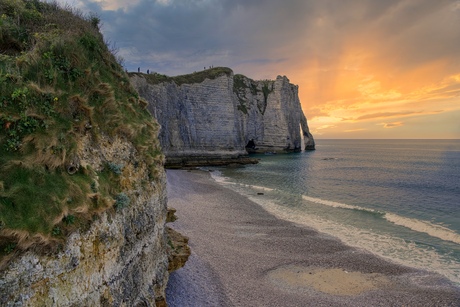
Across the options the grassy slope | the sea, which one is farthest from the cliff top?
the grassy slope

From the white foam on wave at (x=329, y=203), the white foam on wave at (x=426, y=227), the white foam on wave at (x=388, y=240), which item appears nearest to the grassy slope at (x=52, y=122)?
the white foam on wave at (x=388, y=240)

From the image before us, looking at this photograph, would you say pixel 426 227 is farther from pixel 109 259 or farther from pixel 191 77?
pixel 191 77

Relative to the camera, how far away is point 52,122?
19.6ft

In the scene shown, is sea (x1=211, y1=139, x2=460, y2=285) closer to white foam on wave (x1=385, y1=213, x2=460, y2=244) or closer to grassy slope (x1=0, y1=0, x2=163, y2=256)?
white foam on wave (x1=385, y1=213, x2=460, y2=244)

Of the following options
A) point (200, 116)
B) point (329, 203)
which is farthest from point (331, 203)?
point (200, 116)

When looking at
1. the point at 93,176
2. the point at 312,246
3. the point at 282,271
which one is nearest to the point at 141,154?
the point at 93,176

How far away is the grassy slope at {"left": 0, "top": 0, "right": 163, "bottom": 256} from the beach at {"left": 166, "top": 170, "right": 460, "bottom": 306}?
20.4 ft

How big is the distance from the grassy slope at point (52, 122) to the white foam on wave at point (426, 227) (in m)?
21.7

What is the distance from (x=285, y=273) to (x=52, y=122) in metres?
12.4

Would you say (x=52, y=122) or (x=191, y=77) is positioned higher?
(x=191, y=77)

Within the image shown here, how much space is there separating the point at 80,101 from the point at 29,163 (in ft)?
7.25

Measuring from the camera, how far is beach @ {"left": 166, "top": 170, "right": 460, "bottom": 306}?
37.3ft

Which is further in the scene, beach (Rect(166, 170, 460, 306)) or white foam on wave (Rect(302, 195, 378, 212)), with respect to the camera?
white foam on wave (Rect(302, 195, 378, 212))

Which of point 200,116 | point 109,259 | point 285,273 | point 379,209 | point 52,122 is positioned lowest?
point 379,209
